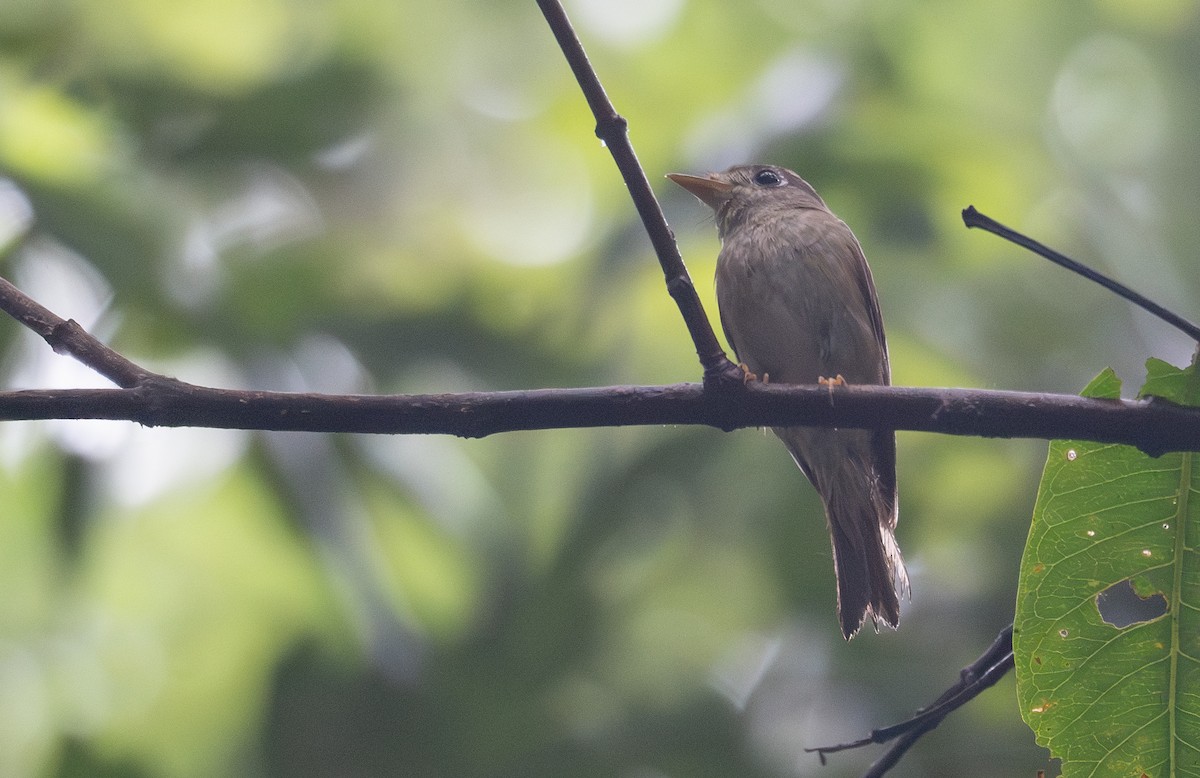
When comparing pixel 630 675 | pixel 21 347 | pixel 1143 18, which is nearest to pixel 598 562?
pixel 630 675

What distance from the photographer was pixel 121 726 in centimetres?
564

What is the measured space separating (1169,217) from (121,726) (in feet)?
22.2

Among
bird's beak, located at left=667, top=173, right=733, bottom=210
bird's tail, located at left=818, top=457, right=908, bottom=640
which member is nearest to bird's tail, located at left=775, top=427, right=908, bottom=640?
bird's tail, located at left=818, top=457, right=908, bottom=640

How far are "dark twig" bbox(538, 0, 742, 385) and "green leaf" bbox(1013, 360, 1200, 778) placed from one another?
685 mm

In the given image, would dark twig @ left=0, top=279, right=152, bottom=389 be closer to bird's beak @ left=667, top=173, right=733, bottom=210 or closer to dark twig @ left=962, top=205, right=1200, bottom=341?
dark twig @ left=962, top=205, right=1200, bottom=341

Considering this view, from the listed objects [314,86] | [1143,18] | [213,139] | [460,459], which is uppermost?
[1143,18]

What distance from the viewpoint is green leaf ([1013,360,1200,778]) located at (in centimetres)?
202

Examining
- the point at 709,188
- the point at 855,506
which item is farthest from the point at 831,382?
the point at 709,188

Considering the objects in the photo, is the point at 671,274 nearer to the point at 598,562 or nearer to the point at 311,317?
the point at 598,562

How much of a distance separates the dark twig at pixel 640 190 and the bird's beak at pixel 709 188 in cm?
228

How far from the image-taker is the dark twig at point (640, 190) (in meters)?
1.93

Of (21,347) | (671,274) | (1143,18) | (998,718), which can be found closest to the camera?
(671,274)

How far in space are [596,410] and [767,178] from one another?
2.84 meters

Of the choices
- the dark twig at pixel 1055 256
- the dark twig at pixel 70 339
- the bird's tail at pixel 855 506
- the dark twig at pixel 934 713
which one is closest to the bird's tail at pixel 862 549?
the bird's tail at pixel 855 506
